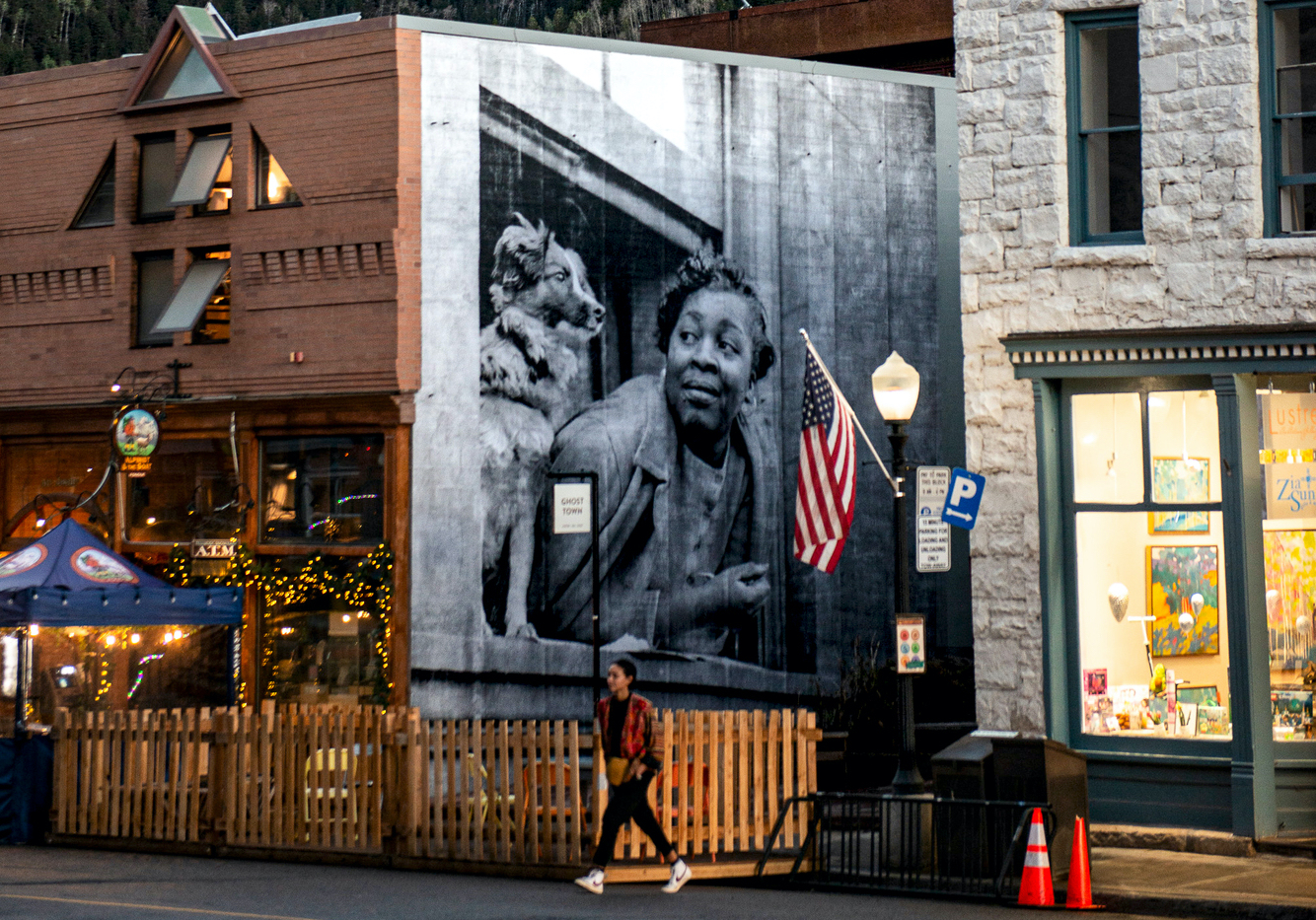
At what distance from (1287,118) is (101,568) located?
43.2ft

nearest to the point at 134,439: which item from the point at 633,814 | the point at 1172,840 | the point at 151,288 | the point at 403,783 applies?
the point at 151,288

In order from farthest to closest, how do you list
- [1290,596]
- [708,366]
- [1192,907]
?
[708,366], [1290,596], [1192,907]

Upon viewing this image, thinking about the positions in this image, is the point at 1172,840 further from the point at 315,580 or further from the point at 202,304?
the point at 202,304

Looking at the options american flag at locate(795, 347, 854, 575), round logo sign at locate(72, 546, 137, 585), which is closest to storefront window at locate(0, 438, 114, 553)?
round logo sign at locate(72, 546, 137, 585)

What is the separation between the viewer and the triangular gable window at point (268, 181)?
67.7ft

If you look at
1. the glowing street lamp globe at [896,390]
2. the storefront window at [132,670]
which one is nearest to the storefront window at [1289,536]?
the glowing street lamp globe at [896,390]

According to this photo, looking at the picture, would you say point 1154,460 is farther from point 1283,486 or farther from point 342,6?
point 342,6

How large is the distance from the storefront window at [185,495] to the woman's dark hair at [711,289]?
625 cm

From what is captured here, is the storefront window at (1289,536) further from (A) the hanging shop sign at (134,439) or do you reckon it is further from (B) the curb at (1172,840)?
(A) the hanging shop sign at (134,439)

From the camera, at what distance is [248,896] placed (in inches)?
457

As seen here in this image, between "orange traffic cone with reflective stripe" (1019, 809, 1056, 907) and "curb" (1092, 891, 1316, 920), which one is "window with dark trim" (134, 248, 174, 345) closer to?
"orange traffic cone with reflective stripe" (1019, 809, 1056, 907)

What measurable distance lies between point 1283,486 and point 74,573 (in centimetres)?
1252

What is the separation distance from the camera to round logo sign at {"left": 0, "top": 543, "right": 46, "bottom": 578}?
16.6 m

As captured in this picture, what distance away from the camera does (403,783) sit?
13.3m
